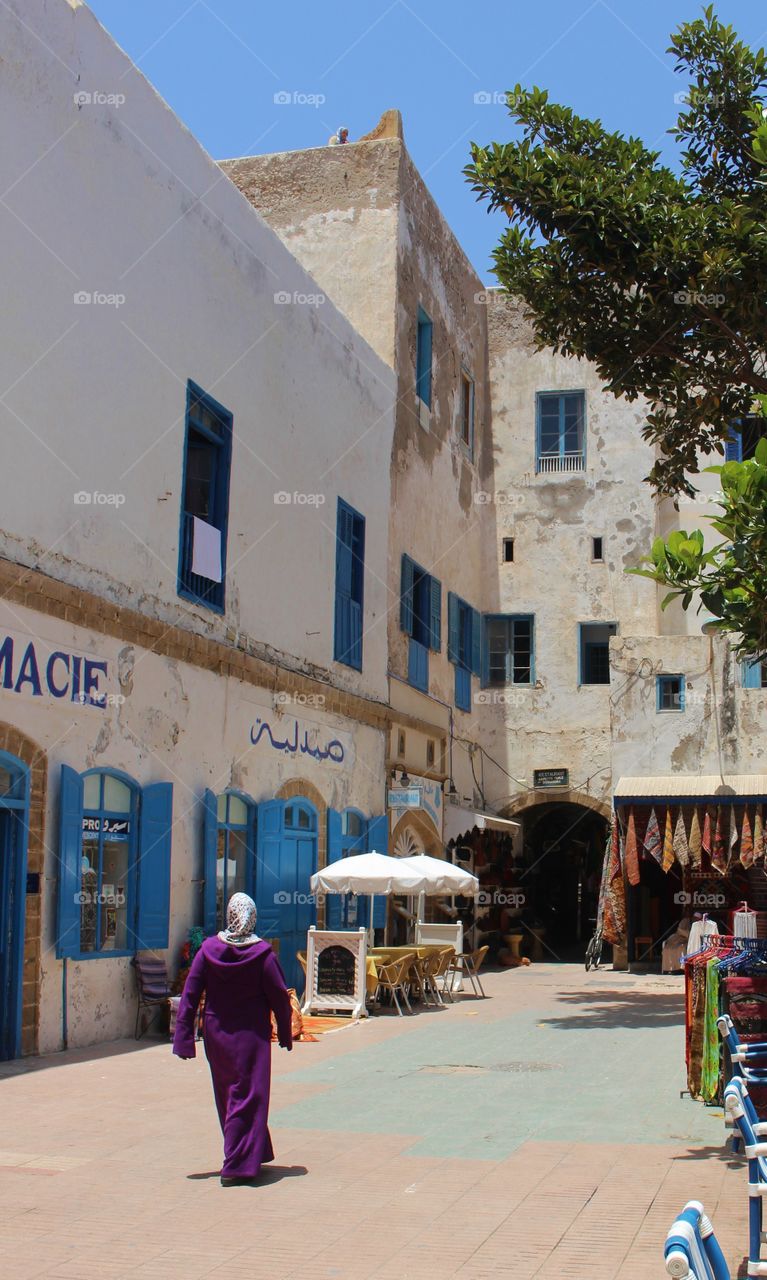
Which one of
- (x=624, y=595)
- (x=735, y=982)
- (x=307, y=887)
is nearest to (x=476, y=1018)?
(x=307, y=887)

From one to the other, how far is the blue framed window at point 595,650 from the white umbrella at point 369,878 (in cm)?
1162

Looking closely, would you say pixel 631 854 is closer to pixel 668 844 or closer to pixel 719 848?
pixel 668 844

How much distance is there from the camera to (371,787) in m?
20.7

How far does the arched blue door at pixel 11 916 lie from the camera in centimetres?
1109

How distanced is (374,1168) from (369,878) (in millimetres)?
7732

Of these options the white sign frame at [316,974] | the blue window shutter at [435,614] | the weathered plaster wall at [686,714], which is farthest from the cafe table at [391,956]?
the blue window shutter at [435,614]

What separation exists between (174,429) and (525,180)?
476cm

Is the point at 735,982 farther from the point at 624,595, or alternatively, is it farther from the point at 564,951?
the point at 564,951

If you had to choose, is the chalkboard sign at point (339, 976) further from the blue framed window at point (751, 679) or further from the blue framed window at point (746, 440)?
the blue framed window at point (751, 679)

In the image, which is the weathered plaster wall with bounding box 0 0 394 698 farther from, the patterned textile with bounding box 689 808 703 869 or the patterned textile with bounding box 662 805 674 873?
the patterned textile with bounding box 689 808 703 869

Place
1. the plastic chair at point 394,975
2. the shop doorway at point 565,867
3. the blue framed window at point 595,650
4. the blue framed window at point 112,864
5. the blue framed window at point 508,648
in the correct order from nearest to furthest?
the blue framed window at point 112,864 < the plastic chair at point 394,975 < the blue framed window at point 595,650 < the blue framed window at point 508,648 < the shop doorway at point 565,867

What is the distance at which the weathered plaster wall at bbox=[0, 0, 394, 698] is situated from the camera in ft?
38.5

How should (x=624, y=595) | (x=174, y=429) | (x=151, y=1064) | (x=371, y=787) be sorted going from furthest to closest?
(x=624, y=595)
(x=371, y=787)
(x=174, y=429)
(x=151, y=1064)

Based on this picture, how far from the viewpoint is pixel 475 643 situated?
26859 mm
